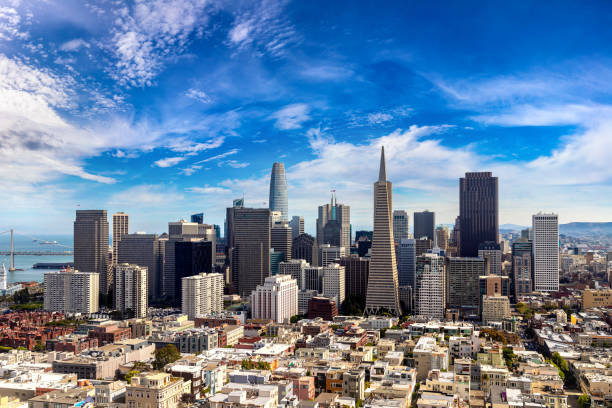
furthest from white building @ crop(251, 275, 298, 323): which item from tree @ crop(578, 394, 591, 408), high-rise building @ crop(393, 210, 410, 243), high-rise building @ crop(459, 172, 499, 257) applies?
high-rise building @ crop(393, 210, 410, 243)

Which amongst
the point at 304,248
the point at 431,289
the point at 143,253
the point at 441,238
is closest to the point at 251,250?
the point at 143,253

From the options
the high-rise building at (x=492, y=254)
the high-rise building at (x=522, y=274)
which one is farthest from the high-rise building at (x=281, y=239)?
the high-rise building at (x=522, y=274)

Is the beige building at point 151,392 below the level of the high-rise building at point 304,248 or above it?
below

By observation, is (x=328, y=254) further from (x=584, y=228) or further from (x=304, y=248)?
(x=584, y=228)

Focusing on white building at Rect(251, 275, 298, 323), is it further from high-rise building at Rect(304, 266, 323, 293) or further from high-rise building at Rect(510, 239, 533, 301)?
high-rise building at Rect(510, 239, 533, 301)

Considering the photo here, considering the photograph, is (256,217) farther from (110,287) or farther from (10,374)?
(10,374)

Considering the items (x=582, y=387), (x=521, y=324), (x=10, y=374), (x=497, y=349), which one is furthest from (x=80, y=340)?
(x=521, y=324)

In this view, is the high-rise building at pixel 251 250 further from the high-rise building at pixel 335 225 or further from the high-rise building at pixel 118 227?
the high-rise building at pixel 335 225
